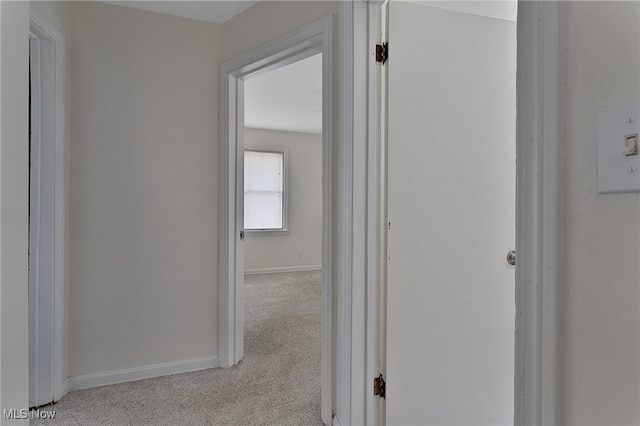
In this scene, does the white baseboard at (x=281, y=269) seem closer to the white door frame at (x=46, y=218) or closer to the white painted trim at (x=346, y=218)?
the white door frame at (x=46, y=218)

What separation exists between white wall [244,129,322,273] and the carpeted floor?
3.20 meters

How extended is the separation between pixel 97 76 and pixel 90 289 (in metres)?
1.30

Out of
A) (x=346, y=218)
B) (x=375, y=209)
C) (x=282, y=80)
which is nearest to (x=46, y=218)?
(x=346, y=218)

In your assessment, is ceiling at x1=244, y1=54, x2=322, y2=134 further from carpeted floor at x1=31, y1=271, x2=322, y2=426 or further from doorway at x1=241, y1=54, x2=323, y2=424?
carpeted floor at x1=31, y1=271, x2=322, y2=426

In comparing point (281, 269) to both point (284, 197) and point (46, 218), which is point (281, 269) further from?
point (46, 218)

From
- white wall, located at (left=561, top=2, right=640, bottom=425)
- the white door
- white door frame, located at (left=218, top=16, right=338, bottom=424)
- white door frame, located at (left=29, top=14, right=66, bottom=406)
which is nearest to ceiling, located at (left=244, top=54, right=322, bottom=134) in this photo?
white door frame, located at (left=218, top=16, right=338, bottom=424)

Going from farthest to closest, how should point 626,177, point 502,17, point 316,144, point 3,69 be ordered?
point 316,144, point 502,17, point 3,69, point 626,177

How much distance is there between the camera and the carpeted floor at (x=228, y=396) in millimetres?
1911

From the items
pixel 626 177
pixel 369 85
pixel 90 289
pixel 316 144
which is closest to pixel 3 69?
pixel 626 177

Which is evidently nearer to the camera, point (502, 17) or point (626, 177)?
point (626, 177)

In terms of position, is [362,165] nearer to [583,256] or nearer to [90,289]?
[583,256]

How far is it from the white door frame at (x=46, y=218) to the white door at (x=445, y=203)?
1.81m

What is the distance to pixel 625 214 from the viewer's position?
0.50m

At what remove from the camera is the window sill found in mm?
6121
